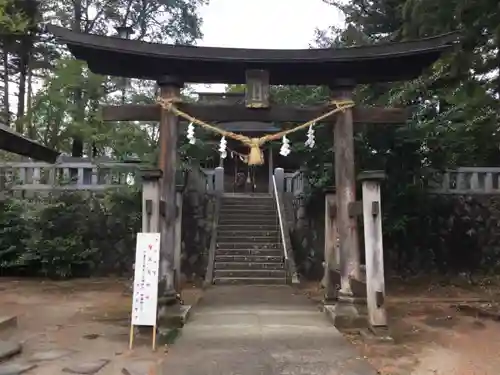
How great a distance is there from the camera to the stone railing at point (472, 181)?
13695 millimetres

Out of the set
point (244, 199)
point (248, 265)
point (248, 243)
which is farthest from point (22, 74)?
point (248, 265)

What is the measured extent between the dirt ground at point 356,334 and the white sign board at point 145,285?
40cm

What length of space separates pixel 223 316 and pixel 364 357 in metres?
2.87

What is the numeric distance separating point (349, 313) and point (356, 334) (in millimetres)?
431

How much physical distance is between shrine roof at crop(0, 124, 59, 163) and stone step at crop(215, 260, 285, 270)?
241 inches

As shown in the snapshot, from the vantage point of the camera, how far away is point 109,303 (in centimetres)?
1000

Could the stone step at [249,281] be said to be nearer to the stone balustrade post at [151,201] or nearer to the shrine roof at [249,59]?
the stone balustrade post at [151,201]

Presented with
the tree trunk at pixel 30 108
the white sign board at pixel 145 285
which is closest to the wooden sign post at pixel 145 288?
the white sign board at pixel 145 285

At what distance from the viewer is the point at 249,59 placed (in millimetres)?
7789

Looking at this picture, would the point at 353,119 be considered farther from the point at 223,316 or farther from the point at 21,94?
the point at 21,94

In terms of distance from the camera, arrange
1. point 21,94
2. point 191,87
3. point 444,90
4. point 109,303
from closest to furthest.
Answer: point 109,303, point 444,90, point 21,94, point 191,87

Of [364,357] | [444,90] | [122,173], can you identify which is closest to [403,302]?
[364,357]

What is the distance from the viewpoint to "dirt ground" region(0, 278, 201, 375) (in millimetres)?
5941

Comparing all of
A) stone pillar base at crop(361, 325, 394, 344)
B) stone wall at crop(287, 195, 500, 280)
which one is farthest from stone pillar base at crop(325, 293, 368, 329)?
stone wall at crop(287, 195, 500, 280)
